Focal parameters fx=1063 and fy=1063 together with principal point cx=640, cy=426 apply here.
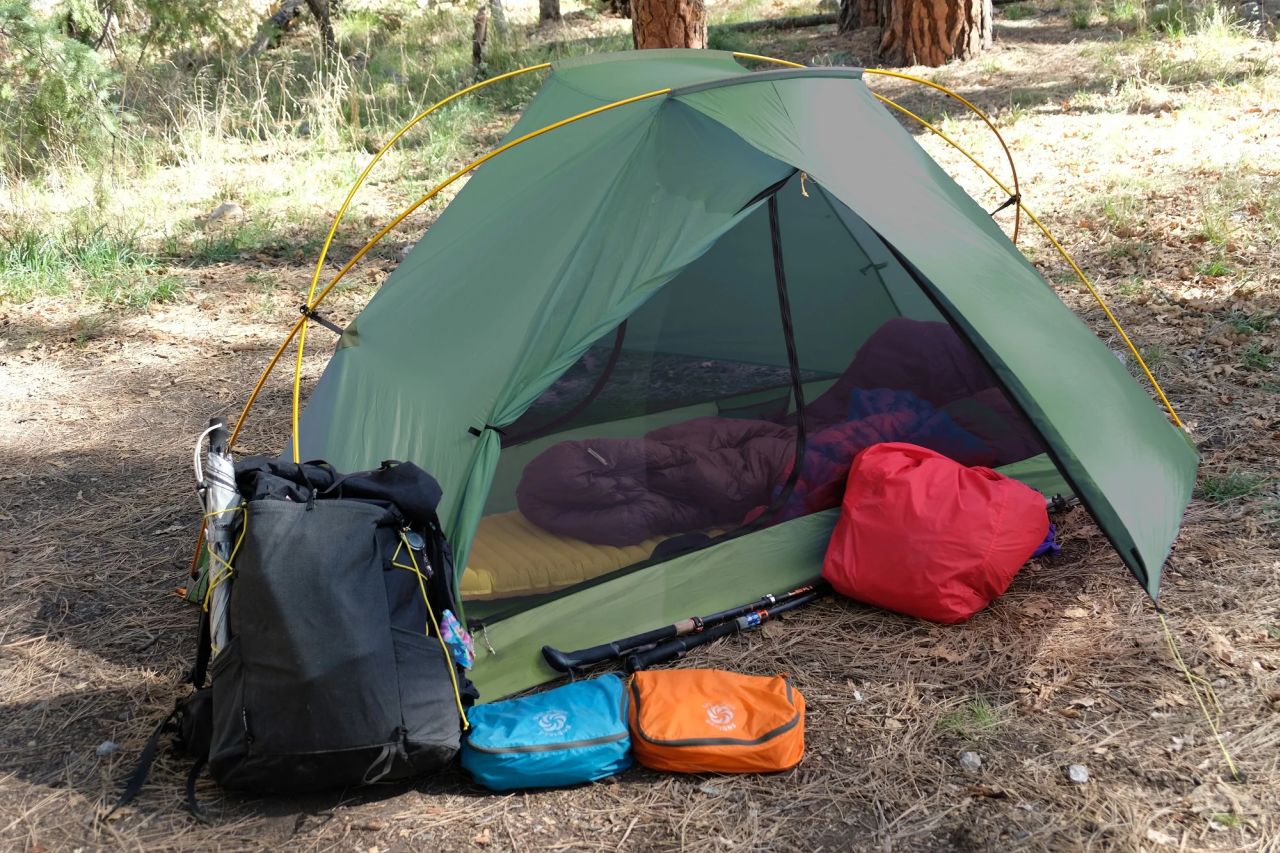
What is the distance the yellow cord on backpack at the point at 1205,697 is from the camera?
2480 millimetres

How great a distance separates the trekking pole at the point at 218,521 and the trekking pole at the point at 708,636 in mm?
1094

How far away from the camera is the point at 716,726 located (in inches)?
103

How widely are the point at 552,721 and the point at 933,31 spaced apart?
304 inches

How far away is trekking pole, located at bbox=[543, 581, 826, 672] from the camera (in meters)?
2.95

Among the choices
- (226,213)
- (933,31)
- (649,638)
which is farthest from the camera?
(933,31)

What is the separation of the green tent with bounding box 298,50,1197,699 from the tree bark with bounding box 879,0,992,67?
18.6ft

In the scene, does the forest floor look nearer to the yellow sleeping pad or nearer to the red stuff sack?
the red stuff sack

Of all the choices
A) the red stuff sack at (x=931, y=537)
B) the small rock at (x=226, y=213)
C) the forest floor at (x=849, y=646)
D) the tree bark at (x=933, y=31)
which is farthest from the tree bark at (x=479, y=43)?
the red stuff sack at (x=931, y=537)

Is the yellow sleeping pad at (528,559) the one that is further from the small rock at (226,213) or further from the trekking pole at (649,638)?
the small rock at (226,213)


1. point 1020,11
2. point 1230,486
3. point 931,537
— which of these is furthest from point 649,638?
point 1020,11

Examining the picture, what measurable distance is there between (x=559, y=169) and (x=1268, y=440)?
2.78 m

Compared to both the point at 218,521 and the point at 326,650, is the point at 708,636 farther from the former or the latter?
the point at 218,521

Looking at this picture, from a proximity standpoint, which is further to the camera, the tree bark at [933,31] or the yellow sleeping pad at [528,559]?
the tree bark at [933,31]

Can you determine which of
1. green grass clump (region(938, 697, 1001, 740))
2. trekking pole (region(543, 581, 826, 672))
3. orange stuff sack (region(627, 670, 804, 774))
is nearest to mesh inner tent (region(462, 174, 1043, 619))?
trekking pole (region(543, 581, 826, 672))
